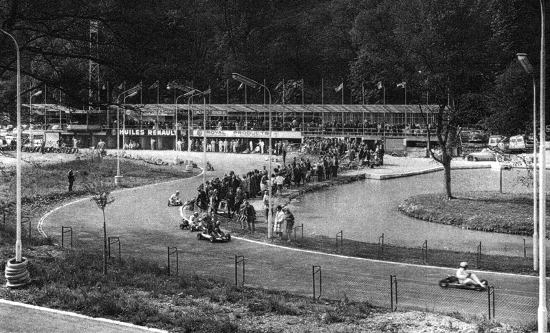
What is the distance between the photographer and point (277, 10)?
426ft

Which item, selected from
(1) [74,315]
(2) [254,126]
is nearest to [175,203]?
(1) [74,315]

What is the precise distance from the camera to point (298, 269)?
84.6 feet

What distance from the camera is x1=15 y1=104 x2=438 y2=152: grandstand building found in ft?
252

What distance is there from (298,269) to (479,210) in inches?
740

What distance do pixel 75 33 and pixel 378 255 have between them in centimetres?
1919

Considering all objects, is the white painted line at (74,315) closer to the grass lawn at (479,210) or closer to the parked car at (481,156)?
the grass lawn at (479,210)

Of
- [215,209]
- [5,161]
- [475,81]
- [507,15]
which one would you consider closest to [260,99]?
[507,15]

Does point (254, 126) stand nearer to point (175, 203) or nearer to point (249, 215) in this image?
point (175, 203)

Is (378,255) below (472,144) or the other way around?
below

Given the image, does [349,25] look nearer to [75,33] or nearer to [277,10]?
[277,10]

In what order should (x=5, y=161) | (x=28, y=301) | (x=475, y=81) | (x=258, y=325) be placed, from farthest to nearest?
1. (x=5, y=161)
2. (x=475, y=81)
3. (x=28, y=301)
4. (x=258, y=325)

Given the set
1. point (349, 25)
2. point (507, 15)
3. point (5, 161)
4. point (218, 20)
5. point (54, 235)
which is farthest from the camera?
point (218, 20)

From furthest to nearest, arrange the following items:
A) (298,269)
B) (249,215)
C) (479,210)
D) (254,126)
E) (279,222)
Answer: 1. (254,126)
2. (479,210)
3. (249,215)
4. (279,222)
5. (298,269)

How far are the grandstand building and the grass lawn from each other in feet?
93.3
